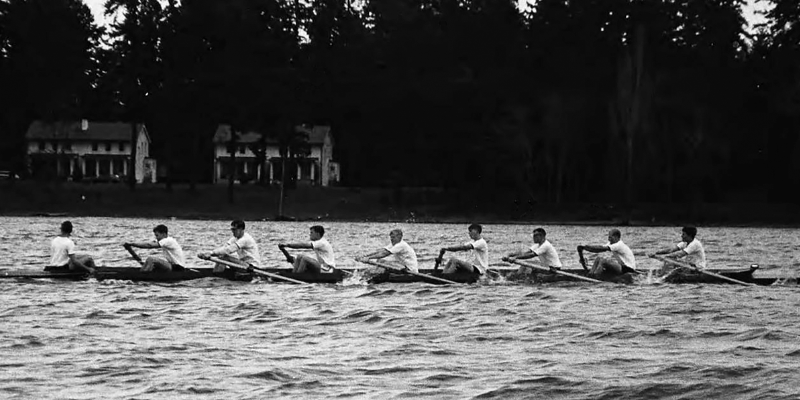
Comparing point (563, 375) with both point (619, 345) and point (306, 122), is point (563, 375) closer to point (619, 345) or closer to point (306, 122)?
point (619, 345)

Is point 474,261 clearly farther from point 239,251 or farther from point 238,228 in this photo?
point 238,228

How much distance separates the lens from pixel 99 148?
116m

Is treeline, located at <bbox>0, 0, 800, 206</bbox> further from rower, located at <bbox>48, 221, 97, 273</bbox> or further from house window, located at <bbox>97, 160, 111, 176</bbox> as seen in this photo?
rower, located at <bbox>48, 221, 97, 273</bbox>

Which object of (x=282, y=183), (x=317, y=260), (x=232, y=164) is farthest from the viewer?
(x=232, y=164)

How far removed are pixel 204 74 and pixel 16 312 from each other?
207ft

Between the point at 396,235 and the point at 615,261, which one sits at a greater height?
the point at 396,235

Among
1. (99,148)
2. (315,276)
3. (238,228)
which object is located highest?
(99,148)

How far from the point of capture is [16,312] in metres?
26.1

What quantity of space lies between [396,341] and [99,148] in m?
96.5

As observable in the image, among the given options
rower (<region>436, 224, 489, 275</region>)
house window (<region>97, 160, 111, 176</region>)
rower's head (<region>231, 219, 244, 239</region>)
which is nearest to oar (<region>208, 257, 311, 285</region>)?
rower's head (<region>231, 219, 244, 239</region>)

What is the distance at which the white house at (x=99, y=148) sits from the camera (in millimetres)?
104000

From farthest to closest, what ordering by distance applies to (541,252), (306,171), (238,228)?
(306,171), (541,252), (238,228)

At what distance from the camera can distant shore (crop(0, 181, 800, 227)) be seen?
81125 millimetres

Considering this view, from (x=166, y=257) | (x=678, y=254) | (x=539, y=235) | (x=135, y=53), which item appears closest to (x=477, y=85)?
(x=135, y=53)
